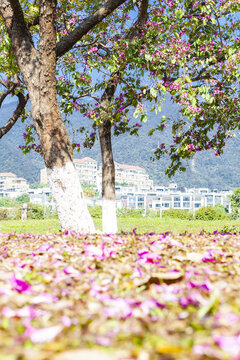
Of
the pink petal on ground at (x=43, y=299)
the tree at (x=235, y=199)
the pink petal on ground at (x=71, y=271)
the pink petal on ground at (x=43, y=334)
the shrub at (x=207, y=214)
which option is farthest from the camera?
the tree at (x=235, y=199)

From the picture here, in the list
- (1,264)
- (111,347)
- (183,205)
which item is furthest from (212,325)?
(183,205)

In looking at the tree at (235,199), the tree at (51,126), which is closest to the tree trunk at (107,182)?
the tree at (51,126)

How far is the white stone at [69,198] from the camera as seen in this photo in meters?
5.87

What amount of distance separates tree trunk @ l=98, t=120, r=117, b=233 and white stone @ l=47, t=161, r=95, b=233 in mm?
3143

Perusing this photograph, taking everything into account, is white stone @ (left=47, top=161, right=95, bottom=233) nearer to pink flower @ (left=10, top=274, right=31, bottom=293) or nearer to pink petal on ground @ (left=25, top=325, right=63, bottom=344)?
pink flower @ (left=10, top=274, right=31, bottom=293)

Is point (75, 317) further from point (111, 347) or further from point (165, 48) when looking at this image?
point (165, 48)

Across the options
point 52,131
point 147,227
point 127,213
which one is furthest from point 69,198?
point 127,213

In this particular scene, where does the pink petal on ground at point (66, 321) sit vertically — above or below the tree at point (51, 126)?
below

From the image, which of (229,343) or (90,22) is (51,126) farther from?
(229,343)

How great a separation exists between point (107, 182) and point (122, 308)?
7302mm

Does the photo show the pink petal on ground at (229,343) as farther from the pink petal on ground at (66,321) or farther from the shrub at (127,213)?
the shrub at (127,213)

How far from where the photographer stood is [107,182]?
29.8 ft

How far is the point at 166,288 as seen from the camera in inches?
86.6

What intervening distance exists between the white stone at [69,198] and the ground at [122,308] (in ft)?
8.96
